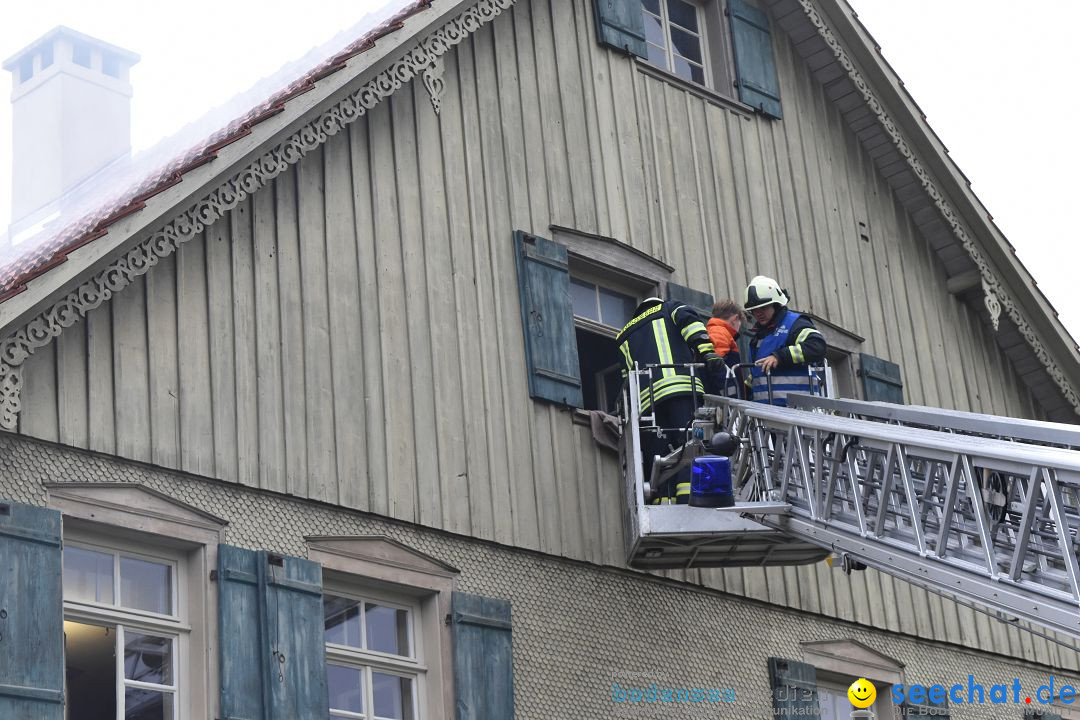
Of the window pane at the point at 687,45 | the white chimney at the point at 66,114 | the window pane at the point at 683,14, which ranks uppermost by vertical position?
the white chimney at the point at 66,114

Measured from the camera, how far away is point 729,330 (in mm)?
12500

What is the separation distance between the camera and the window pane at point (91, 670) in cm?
895

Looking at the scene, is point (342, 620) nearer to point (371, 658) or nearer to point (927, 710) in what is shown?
point (371, 658)

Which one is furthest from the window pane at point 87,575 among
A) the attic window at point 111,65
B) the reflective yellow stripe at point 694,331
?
the attic window at point 111,65

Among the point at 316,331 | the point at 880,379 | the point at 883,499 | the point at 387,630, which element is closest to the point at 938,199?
the point at 880,379

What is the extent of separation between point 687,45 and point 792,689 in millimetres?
5896

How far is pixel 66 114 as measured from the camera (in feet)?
59.1

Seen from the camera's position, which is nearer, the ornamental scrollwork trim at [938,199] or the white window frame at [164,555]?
the white window frame at [164,555]

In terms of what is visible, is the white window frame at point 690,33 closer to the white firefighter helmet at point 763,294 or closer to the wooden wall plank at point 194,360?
the white firefighter helmet at point 763,294

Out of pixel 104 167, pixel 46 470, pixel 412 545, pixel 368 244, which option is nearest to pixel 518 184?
pixel 368 244

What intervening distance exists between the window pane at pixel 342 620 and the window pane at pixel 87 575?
4.67 ft

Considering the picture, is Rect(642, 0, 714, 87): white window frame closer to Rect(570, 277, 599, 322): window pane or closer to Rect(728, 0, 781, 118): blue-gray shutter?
Rect(728, 0, 781, 118): blue-gray shutter

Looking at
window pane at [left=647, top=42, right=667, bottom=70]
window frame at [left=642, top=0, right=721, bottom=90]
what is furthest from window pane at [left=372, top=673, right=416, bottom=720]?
window pane at [left=647, top=42, right=667, bottom=70]

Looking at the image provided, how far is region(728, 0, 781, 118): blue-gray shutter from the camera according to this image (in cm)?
1529
